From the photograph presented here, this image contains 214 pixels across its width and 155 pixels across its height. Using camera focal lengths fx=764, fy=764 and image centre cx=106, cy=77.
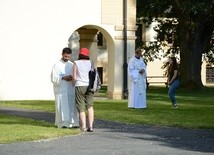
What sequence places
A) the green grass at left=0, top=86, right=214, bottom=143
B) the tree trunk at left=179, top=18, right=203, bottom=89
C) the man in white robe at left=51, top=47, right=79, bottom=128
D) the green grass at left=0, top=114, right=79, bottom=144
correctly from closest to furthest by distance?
the green grass at left=0, top=114, right=79, bottom=144
the green grass at left=0, top=86, right=214, bottom=143
the man in white robe at left=51, top=47, right=79, bottom=128
the tree trunk at left=179, top=18, right=203, bottom=89

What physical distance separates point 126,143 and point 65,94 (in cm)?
363

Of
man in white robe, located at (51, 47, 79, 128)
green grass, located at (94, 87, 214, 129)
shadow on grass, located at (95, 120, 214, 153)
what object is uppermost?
man in white robe, located at (51, 47, 79, 128)

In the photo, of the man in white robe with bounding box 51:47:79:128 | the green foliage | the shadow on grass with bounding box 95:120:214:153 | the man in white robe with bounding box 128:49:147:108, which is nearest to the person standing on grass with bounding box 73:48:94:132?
the man in white robe with bounding box 51:47:79:128

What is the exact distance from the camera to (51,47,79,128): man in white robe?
1794 centimetres

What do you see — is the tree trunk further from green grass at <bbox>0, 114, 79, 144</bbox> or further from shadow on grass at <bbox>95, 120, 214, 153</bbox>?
green grass at <bbox>0, 114, 79, 144</bbox>

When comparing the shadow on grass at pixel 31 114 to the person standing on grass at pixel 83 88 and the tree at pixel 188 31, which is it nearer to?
the person standing on grass at pixel 83 88

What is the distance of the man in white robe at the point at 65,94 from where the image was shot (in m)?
17.9

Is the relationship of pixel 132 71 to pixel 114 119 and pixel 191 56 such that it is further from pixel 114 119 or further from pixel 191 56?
pixel 191 56

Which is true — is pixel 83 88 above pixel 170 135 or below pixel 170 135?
above

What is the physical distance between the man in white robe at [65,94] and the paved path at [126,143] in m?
0.67

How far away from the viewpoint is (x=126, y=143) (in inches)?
581

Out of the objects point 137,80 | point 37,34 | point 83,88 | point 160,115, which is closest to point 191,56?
point 37,34

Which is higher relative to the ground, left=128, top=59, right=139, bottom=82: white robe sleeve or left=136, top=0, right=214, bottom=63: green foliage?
left=136, top=0, right=214, bottom=63: green foliage

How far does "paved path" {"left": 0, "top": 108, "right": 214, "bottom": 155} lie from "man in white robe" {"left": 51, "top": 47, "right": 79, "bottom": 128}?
667 millimetres
